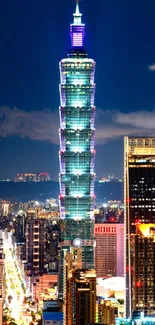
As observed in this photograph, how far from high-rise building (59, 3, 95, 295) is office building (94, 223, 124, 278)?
0.44 meters

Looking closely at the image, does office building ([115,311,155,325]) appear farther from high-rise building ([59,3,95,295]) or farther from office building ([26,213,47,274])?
office building ([26,213,47,274])

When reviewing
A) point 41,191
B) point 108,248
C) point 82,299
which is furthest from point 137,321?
point 41,191

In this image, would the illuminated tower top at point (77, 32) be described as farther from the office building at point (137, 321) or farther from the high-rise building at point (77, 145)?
→ the office building at point (137, 321)

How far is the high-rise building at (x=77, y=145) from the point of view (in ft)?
64.7

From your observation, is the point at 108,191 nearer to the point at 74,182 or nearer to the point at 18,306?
the point at 74,182

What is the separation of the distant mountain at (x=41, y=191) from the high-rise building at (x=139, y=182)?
2.38 ft

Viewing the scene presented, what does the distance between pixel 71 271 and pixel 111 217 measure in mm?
8271

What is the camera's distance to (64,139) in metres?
19.9

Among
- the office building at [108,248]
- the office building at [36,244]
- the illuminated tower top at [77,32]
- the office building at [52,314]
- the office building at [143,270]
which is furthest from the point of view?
the office building at [36,244]

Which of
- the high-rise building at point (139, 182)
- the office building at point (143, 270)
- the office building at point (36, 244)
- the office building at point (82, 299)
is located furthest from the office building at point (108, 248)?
the office building at point (82, 299)

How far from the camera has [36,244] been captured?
21.3 meters

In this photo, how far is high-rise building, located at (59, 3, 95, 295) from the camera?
19719mm

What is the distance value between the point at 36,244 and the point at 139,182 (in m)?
4.25

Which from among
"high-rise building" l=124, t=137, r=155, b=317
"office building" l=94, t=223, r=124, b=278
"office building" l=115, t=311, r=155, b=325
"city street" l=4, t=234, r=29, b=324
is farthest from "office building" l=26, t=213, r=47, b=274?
"office building" l=115, t=311, r=155, b=325
